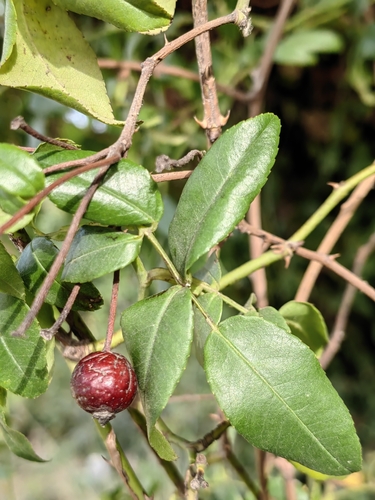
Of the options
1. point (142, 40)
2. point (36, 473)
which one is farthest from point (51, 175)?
point (36, 473)

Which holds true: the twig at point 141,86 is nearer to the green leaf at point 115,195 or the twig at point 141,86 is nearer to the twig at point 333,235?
the green leaf at point 115,195

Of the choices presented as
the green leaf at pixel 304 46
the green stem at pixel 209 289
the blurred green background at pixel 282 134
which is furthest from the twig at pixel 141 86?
the green leaf at pixel 304 46

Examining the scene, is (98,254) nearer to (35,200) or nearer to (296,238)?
(35,200)

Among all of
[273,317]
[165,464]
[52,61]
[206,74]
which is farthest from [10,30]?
[165,464]

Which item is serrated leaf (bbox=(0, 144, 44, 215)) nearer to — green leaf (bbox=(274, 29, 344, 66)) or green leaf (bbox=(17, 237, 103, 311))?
green leaf (bbox=(17, 237, 103, 311))

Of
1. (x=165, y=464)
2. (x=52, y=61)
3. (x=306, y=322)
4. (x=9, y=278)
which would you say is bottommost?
(x=165, y=464)
